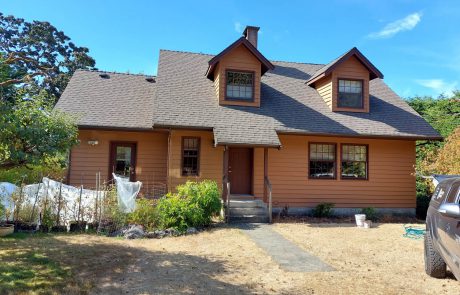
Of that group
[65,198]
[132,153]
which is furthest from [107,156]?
[65,198]

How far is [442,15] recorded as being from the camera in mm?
13422

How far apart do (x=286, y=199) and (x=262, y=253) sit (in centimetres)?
611

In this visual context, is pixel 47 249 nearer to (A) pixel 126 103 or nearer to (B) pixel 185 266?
(B) pixel 185 266

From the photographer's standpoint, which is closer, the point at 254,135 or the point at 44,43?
the point at 254,135

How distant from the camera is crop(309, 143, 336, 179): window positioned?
13.8m

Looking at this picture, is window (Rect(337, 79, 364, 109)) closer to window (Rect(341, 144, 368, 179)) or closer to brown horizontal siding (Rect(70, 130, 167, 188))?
window (Rect(341, 144, 368, 179))

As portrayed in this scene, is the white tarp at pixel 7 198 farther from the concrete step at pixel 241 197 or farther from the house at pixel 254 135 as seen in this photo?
the concrete step at pixel 241 197

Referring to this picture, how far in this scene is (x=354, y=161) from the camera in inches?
556

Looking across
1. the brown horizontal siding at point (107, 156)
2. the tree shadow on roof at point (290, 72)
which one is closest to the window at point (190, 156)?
the brown horizontal siding at point (107, 156)

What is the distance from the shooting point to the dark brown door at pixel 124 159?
13188mm

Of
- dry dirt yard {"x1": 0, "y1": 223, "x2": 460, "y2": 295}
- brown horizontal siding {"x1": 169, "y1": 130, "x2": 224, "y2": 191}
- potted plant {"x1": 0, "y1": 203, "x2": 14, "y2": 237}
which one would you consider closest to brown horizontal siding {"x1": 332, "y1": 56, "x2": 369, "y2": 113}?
brown horizontal siding {"x1": 169, "y1": 130, "x2": 224, "y2": 191}

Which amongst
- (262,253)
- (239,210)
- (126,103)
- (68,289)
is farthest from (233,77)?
(68,289)

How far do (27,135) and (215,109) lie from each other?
7994 mm

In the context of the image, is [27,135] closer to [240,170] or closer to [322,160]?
[240,170]
